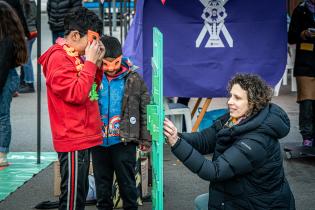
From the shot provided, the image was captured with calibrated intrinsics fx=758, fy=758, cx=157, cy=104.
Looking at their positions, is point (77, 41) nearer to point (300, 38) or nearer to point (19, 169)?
point (19, 169)

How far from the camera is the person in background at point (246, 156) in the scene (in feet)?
13.5

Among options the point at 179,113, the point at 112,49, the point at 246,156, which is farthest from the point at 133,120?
the point at 179,113

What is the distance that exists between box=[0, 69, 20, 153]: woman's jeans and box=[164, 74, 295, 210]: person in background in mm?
3467

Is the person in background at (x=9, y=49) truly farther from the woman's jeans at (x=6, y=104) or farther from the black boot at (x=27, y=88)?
the black boot at (x=27, y=88)

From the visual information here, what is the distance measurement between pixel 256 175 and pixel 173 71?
3.48m

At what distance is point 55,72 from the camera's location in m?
4.50

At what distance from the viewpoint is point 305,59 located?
805 cm

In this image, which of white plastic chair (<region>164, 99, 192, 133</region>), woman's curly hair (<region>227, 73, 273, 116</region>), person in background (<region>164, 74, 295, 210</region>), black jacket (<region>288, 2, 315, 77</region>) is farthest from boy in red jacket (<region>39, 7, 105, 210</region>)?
black jacket (<region>288, 2, 315, 77</region>)

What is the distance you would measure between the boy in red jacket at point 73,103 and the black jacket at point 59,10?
8.76 metres

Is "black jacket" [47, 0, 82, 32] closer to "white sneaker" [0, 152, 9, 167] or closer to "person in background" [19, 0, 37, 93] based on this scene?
"person in background" [19, 0, 37, 93]

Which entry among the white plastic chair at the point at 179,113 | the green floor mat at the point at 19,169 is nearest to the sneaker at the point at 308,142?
the white plastic chair at the point at 179,113

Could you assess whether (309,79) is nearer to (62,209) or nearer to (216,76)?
(216,76)

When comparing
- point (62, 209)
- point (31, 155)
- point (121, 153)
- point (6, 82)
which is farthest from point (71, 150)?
point (31, 155)

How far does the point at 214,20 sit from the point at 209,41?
215 millimetres
